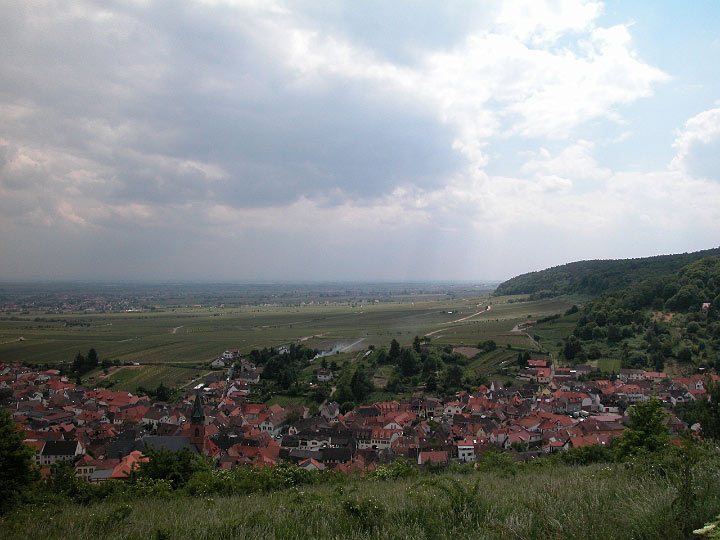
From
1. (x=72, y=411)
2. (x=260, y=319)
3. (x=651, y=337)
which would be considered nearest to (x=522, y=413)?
(x=651, y=337)

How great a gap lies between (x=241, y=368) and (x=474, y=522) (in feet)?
153

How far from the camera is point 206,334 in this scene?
2862 inches

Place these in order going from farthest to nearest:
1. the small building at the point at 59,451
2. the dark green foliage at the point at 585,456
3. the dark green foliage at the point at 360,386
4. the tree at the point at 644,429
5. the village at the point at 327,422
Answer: the dark green foliage at the point at 360,386 < the small building at the point at 59,451 < the village at the point at 327,422 < the dark green foliage at the point at 585,456 < the tree at the point at 644,429

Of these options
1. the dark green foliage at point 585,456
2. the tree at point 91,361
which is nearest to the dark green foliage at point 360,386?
the dark green foliage at point 585,456

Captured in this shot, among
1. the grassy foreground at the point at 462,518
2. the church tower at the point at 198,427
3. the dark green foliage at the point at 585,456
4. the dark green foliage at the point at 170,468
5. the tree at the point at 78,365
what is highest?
the grassy foreground at the point at 462,518

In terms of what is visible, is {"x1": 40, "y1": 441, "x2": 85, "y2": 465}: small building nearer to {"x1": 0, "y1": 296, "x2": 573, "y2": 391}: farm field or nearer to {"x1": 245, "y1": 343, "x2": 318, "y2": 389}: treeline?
{"x1": 0, "y1": 296, "x2": 573, "y2": 391}: farm field

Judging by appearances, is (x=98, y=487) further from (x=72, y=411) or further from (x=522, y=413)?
(x=522, y=413)

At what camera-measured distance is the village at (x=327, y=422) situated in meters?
22.7

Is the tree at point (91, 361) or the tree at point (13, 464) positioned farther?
the tree at point (91, 361)

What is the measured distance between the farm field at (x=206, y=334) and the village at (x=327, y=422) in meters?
6.15

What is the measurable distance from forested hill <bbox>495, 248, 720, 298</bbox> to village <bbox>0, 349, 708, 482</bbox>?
52890 mm

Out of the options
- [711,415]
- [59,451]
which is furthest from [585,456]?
[59,451]

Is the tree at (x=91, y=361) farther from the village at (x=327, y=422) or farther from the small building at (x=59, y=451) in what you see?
the small building at (x=59, y=451)

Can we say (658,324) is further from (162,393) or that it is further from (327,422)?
(162,393)
